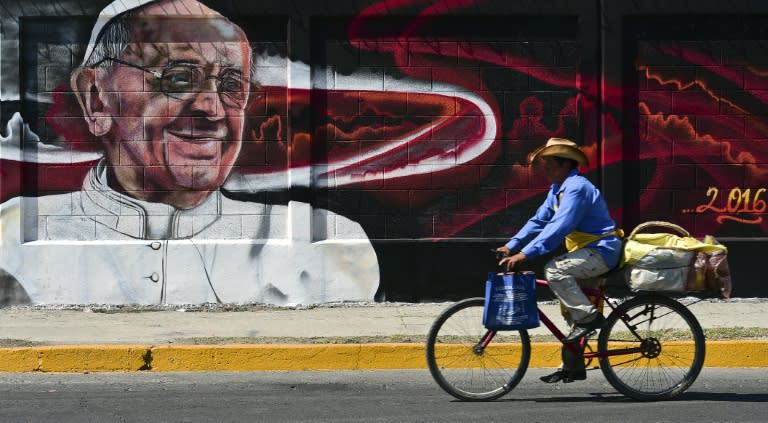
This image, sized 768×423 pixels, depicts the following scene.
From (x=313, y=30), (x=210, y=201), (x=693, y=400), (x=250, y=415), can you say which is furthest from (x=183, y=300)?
(x=693, y=400)

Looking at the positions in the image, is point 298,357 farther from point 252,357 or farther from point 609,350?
point 609,350

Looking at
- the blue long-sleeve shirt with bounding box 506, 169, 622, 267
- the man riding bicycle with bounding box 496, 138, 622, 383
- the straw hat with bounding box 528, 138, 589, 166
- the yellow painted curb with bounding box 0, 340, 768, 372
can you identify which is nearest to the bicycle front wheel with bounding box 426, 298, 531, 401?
the man riding bicycle with bounding box 496, 138, 622, 383

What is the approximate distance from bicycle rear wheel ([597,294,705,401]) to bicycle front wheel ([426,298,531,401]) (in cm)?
54

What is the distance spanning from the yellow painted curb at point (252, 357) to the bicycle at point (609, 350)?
59.6 inches

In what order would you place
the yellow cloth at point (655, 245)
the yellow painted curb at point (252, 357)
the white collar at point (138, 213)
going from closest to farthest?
the yellow cloth at point (655, 245) → the yellow painted curb at point (252, 357) → the white collar at point (138, 213)

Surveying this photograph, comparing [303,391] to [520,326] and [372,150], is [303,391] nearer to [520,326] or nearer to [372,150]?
[520,326]

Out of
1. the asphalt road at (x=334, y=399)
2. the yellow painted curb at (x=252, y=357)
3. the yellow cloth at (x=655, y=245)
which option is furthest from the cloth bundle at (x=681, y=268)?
the yellow painted curb at (x=252, y=357)

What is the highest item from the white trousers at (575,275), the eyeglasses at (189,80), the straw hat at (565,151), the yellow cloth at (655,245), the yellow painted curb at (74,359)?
the eyeglasses at (189,80)

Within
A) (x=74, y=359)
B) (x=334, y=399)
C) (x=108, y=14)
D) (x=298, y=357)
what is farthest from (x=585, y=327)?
(x=108, y=14)

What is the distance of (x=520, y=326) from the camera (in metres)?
7.06

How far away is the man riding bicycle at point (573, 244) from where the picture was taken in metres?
7.00

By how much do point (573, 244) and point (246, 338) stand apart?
3.29 meters

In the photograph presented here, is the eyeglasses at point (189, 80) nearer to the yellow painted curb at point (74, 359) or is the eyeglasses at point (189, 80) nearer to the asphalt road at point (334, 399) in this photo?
the yellow painted curb at point (74, 359)

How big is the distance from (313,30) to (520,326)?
5.45m
